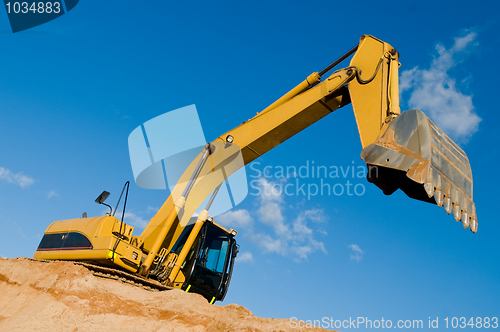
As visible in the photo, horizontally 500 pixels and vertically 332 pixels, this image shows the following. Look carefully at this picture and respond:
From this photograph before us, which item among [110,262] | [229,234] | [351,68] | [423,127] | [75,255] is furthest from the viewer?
[229,234]

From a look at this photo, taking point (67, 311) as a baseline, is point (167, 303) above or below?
above

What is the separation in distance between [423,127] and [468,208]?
1.19 meters

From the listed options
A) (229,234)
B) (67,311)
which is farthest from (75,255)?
(229,234)

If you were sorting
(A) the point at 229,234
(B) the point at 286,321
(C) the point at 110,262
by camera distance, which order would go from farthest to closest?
1. (A) the point at 229,234
2. (C) the point at 110,262
3. (B) the point at 286,321

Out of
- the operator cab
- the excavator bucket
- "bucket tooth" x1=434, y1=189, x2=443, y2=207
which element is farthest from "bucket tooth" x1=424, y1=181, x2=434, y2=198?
the operator cab

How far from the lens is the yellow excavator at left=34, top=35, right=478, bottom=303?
16.9ft

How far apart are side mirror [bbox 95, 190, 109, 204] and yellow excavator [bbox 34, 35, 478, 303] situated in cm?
2

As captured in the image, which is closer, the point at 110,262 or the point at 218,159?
the point at 110,262

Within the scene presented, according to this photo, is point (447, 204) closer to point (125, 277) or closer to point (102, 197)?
point (125, 277)

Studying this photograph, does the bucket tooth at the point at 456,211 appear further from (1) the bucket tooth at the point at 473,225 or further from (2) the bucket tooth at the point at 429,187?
(2) the bucket tooth at the point at 429,187

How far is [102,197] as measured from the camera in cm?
737

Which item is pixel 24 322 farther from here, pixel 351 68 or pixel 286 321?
pixel 351 68

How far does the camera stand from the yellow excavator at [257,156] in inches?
202

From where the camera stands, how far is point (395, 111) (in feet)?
19.1
